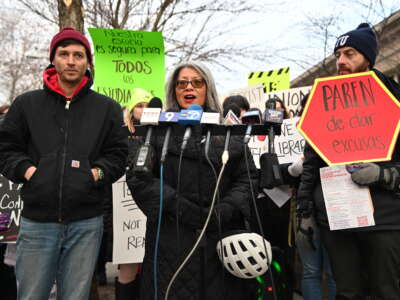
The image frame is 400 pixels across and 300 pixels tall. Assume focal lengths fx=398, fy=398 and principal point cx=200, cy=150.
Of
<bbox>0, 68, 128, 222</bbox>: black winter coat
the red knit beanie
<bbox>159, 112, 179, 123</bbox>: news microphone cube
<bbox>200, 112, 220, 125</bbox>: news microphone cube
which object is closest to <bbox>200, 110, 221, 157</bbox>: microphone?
<bbox>200, 112, 220, 125</bbox>: news microphone cube

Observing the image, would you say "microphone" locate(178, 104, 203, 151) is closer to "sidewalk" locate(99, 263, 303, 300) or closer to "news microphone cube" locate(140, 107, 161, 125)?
"news microphone cube" locate(140, 107, 161, 125)

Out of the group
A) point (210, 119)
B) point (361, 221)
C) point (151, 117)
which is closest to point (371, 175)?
point (361, 221)

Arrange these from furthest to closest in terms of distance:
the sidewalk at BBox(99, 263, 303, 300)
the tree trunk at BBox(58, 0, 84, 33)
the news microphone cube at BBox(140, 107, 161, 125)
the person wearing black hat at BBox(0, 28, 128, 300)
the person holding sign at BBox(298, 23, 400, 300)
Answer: the tree trunk at BBox(58, 0, 84, 33)
the sidewalk at BBox(99, 263, 303, 300)
the person wearing black hat at BBox(0, 28, 128, 300)
the person holding sign at BBox(298, 23, 400, 300)
the news microphone cube at BBox(140, 107, 161, 125)

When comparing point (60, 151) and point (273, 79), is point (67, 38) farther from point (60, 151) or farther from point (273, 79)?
point (273, 79)

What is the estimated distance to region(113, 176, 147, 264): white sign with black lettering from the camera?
3520 mm

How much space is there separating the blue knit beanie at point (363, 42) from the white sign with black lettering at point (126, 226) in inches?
88.2

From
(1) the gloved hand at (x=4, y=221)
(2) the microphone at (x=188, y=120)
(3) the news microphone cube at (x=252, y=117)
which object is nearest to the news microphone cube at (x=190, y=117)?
(2) the microphone at (x=188, y=120)

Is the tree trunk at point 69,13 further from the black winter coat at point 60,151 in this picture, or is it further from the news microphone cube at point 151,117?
the news microphone cube at point 151,117

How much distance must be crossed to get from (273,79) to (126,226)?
360cm

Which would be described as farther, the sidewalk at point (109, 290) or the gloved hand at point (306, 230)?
the sidewalk at point (109, 290)

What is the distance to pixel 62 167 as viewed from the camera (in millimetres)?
2375

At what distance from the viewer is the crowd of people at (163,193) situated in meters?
2.05

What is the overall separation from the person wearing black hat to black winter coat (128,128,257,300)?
1.57 feet

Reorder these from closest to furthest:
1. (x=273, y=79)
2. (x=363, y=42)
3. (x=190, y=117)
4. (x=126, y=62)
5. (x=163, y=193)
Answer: (x=190, y=117) → (x=163, y=193) → (x=363, y=42) → (x=126, y=62) → (x=273, y=79)
